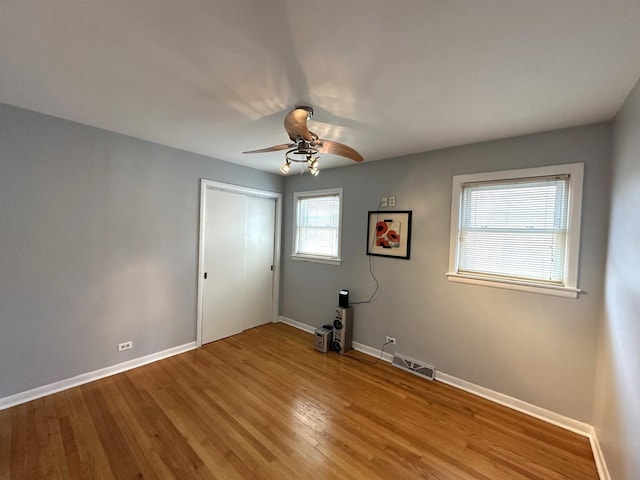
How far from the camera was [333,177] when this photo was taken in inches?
150

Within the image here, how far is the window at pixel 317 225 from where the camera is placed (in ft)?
12.5

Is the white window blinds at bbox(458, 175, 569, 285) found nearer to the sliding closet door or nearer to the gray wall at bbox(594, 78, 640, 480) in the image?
the gray wall at bbox(594, 78, 640, 480)

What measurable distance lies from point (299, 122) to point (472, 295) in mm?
2331

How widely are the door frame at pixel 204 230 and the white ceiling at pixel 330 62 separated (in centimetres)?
118

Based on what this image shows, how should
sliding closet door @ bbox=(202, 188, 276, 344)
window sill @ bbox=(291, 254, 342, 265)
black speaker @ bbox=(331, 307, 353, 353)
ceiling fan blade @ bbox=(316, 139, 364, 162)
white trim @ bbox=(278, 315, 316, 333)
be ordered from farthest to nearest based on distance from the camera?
white trim @ bbox=(278, 315, 316, 333) → window sill @ bbox=(291, 254, 342, 265) → sliding closet door @ bbox=(202, 188, 276, 344) → black speaker @ bbox=(331, 307, 353, 353) → ceiling fan blade @ bbox=(316, 139, 364, 162)

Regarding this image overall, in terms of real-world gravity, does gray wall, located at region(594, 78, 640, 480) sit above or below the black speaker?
above

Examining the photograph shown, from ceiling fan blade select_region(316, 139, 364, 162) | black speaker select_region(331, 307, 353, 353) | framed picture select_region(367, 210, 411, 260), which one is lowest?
black speaker select_region(331, 307, 353, 353)

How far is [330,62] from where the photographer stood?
1460 mm

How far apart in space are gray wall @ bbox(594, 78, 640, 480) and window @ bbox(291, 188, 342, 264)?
261cm

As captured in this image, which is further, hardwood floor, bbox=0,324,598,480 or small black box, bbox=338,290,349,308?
small black box, bbox=338,290,349,308

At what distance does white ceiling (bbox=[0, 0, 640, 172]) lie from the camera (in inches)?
44.9

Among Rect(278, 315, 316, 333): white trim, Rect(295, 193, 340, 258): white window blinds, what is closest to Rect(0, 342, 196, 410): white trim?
Rect(278, 315, 316, 333): white trim

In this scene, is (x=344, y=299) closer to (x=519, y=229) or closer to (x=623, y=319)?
(x=519, y=229)

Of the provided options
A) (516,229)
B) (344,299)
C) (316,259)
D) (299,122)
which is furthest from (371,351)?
(299,122)
